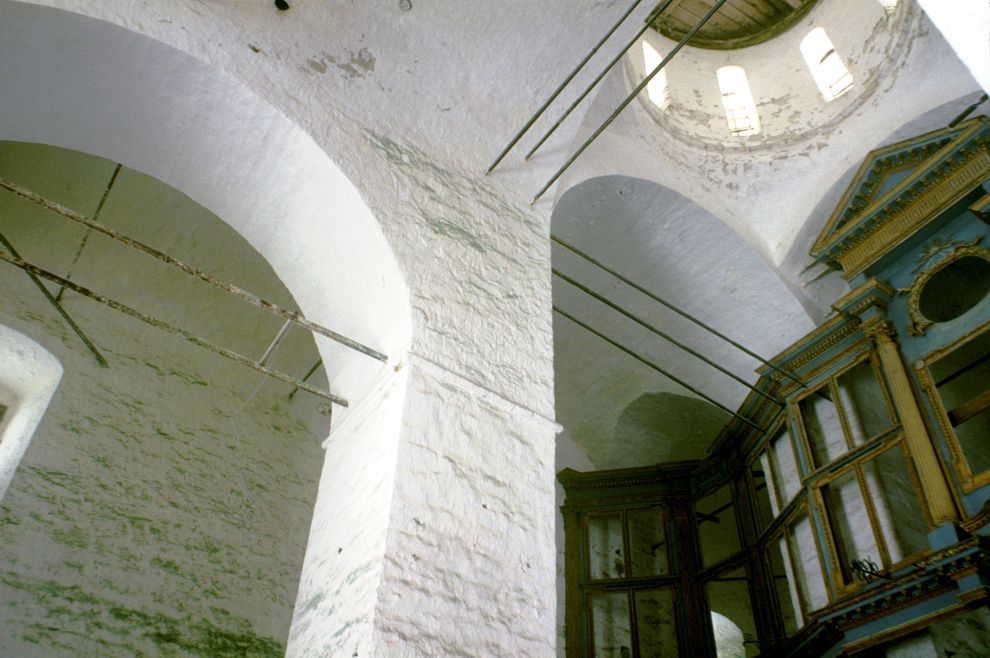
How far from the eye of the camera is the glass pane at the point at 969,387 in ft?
23.2

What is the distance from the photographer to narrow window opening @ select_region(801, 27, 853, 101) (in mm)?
9750

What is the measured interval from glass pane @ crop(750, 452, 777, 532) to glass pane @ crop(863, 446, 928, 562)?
149cm

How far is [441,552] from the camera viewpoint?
12.9 feet

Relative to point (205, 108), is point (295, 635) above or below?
below

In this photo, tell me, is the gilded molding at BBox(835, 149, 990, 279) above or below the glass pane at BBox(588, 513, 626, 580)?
above

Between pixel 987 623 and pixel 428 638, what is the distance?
5.01 metres

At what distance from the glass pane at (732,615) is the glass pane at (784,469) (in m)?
2.71

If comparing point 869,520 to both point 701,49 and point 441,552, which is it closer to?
point 441,552

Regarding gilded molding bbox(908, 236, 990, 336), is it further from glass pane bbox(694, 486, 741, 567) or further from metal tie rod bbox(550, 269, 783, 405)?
glass pane bbox(694, 486, 741, 567)

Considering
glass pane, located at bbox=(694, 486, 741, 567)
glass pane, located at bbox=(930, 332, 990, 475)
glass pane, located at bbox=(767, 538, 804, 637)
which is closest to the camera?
glass pane, located at bbox=(930, 332, 990, 475)

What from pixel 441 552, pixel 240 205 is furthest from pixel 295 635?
pixel 240 205

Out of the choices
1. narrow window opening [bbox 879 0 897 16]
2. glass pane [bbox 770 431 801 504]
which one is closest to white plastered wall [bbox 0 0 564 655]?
glass pane [bbox 770 431 801 504]

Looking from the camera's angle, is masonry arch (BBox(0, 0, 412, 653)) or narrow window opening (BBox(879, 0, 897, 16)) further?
narrow window opening (BBox(879, 0, 897, 16))

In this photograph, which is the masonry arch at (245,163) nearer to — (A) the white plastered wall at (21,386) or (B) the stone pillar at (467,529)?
(B) the stone pillar at (467,529)
